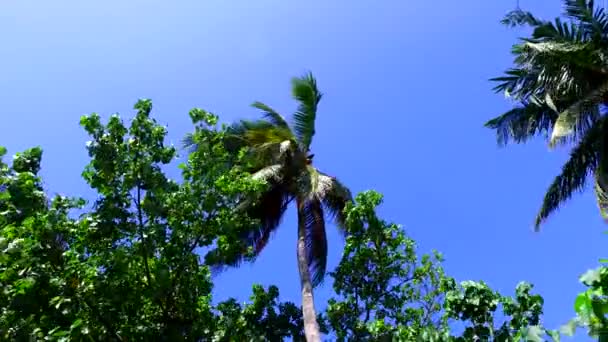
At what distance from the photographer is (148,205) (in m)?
10.5

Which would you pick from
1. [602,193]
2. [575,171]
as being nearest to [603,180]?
[602,193]

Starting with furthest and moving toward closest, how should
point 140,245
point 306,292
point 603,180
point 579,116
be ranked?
point 603,180 < point 579,116 < point 306,292 < point 140,245

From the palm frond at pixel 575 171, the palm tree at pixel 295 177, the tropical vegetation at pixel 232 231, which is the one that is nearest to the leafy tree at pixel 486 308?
the tropical vegetation at pixel 232 231

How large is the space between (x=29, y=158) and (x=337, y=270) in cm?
699

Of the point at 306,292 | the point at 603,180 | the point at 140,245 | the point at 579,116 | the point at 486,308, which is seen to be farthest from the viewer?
the point at 603,180

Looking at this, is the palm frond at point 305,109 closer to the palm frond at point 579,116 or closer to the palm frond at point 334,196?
the palm frond at point 334,196

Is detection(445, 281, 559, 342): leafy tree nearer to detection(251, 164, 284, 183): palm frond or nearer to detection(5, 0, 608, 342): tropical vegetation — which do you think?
detection(5, 0, 608, 342): tropical vegetation

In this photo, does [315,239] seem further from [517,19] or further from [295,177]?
[517,19]

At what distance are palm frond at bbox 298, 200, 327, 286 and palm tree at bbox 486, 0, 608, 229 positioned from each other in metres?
6.36

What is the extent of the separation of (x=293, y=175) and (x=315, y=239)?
75.6 inches

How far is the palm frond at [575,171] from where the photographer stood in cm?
1593

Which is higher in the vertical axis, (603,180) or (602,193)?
(603,180)

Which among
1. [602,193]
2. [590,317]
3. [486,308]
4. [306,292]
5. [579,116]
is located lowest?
[590,317]

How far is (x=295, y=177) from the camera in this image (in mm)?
16438
